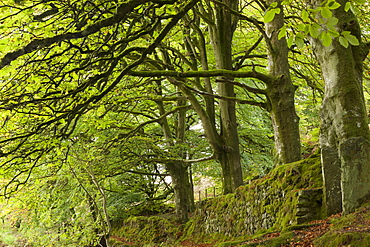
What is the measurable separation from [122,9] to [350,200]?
3934 mm

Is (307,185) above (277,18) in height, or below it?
below

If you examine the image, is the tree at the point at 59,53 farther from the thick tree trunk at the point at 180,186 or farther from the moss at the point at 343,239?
the thick tree trunk at the point at 180,186

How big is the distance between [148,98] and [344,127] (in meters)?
6.81

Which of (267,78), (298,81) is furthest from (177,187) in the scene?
(267,78)

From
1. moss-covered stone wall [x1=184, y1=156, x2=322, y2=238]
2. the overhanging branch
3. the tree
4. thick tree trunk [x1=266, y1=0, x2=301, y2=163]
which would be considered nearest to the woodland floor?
moss-covered stone wall [x1=184, y1=156, x2=322, y2=238]

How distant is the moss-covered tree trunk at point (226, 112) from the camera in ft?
34.4

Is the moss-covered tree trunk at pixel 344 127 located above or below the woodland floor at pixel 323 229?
above

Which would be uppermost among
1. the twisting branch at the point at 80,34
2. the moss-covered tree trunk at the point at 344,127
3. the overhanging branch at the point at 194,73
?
the overhanging branch at the point at 194,73

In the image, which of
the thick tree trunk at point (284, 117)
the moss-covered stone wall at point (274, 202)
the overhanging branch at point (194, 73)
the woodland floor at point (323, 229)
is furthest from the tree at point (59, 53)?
the moss-covered stone wall at point (274, 202)

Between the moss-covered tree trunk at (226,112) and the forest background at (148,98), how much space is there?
0.11ft

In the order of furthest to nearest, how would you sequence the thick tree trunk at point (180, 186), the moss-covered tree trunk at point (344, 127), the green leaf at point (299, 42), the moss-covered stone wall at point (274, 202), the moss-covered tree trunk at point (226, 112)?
1. the thick tree trunk at point (180, 186)
2. the moss-covered tree trunk at point (226, 112)
3. the moss-covered stone wall at point (274, 202)
4. the moss-covered tree trunk at point (344, 127)
5. the green leaf at point (299, 42)

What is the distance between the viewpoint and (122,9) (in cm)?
410

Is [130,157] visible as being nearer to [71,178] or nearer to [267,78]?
[71,178]

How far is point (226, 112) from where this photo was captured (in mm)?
10797
